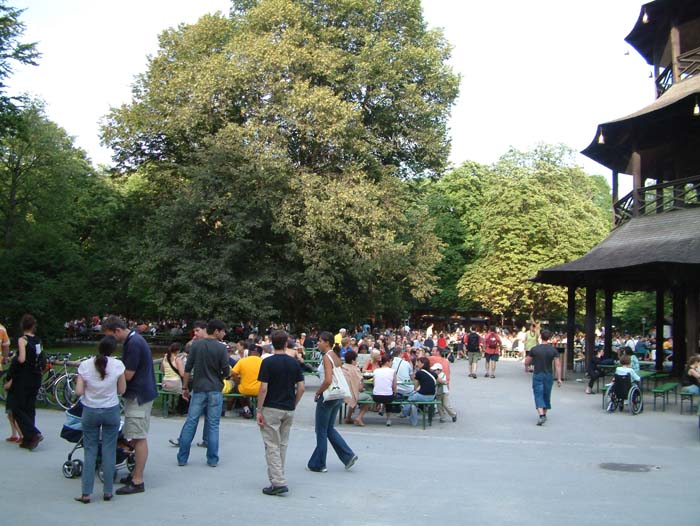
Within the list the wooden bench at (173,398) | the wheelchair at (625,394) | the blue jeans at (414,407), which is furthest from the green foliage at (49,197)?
the wheelchair at (625,394)

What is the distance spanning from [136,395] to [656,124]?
21.1 metres

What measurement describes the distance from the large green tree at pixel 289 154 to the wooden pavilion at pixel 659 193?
8.84 m

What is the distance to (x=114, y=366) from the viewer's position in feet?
26.5

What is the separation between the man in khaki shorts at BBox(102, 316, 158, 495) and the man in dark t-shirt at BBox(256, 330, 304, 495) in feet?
4.13

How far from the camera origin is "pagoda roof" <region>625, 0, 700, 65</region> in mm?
26172

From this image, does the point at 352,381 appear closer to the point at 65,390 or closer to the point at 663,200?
the point at 65,390

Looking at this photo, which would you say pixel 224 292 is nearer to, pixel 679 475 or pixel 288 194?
pixel 288 194

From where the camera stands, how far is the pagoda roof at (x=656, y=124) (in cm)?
2294

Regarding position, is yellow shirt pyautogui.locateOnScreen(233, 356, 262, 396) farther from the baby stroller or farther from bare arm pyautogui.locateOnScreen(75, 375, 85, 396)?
bare arm pyautogui.locateOnScreen(75, 375, 85, 396)

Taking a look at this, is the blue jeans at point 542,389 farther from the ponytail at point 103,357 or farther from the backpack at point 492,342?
the backpack at point 492,342

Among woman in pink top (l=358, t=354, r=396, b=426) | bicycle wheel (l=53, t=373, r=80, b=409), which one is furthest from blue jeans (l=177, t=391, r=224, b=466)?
bicycle wheel (l=53, t=373, r=80, b=409)

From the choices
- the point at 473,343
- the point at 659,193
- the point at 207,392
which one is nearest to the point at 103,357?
the point at 207,392

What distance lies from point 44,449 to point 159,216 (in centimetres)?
2267

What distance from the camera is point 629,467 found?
10688mm
